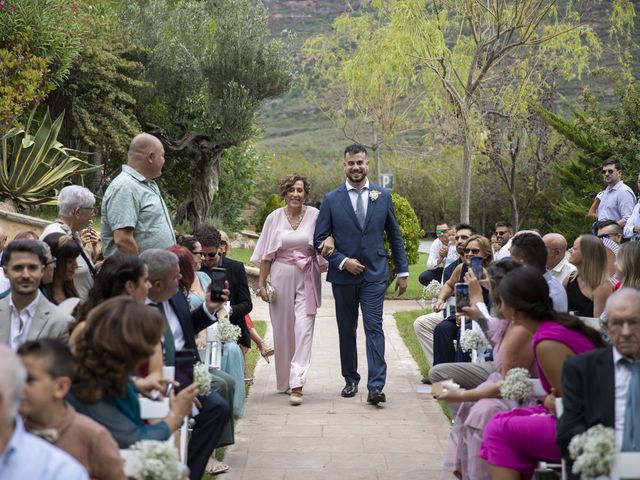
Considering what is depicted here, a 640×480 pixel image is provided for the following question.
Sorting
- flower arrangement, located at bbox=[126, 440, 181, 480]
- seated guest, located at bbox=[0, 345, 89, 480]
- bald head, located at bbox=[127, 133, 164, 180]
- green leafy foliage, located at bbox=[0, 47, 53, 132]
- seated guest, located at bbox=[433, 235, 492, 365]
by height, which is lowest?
seated guest, located at bbox=[433, 235, 492, 365]

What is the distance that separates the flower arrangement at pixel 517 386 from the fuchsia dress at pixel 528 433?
9 centimetres

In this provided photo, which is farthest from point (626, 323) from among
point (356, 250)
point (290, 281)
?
point (290, 281)

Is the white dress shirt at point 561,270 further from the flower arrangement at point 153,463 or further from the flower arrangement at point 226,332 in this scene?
the flower arrangement at point 153,463

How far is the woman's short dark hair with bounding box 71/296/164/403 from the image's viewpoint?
14.2 feet

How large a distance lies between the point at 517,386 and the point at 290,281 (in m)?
4.44

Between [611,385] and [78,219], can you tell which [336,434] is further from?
[611,385]

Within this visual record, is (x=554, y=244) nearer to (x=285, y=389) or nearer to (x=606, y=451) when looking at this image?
(x=285, y=389)

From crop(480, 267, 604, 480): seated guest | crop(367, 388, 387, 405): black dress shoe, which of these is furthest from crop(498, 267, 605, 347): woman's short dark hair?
crop(367, 388, 387, 405): black dress shoe

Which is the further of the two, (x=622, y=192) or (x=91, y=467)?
(x=622, y=192)

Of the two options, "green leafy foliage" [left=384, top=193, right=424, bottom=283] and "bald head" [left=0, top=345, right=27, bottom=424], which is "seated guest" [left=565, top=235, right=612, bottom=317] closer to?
"bald head" [left=0, top=345, right=27, bottom=424]

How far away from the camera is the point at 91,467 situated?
3867mm

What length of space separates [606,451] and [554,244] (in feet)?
14.3

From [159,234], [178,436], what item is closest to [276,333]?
[159,234]

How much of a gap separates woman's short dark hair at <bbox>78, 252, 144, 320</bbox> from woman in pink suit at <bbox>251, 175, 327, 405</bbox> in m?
4.04
